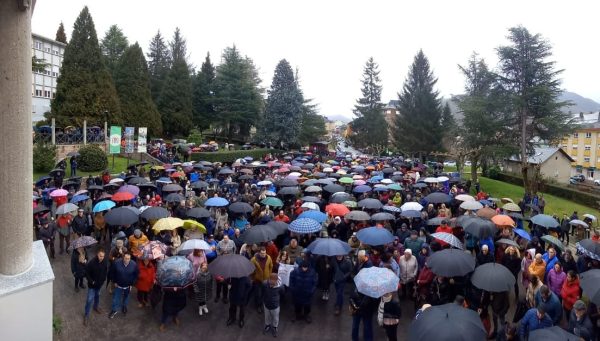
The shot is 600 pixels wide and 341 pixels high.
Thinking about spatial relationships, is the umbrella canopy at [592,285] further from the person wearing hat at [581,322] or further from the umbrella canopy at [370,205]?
the umbrella canopy at [370,205]

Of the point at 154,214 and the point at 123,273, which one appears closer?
the point at 123,273

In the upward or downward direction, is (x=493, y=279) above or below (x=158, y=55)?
below

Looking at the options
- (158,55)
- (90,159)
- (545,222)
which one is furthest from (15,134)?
(158,55)

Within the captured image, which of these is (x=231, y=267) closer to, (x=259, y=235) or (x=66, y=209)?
(x=259, y=235)

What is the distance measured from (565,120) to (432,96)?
18.9 metres

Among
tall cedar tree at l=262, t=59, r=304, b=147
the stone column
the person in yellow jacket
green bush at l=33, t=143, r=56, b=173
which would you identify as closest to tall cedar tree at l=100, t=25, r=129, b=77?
tall cedar tree at l=262, t=59, r=304, b=147

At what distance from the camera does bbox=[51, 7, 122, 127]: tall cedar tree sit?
33562 mm

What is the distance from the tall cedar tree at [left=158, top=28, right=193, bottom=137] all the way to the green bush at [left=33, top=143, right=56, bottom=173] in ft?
79.1

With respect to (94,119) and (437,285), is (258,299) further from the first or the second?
(94,119)

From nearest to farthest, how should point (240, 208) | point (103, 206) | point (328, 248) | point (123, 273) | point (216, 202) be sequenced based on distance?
point (123, 273)
point (328, 248)
point (103, 206)
point (240, 208)
point (216, 202)

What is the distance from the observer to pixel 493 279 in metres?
7.66

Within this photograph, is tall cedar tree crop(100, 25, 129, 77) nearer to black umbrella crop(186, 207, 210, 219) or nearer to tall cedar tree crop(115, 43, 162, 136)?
tall cedar tree crop(115, 43, 162, 136)

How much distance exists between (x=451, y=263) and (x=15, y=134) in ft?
24.4

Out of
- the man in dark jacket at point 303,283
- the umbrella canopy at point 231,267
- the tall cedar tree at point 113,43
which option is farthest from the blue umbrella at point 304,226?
the tall cedar tree at point 113,43
